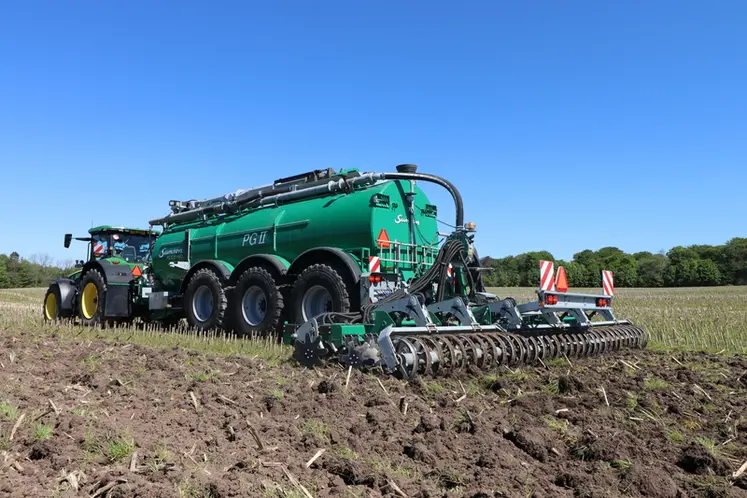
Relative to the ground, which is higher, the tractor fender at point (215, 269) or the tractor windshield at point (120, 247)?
the tractor windshield at point (120, 247)

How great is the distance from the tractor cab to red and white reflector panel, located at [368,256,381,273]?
769cm

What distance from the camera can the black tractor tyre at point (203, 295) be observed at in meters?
10.5

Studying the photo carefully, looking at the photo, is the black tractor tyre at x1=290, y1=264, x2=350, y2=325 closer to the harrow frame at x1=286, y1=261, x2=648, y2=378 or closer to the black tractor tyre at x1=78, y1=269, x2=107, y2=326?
the harrow frame at x1=286, y1=261, x2=648, y2=378

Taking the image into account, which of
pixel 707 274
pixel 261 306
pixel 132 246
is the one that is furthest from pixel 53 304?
pixel 707 274

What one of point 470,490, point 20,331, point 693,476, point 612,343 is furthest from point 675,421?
point 20,331

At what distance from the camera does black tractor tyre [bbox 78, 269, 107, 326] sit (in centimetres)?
1295

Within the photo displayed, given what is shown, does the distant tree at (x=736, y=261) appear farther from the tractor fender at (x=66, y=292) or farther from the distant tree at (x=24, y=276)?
the distant tree at (x=24, y=276)

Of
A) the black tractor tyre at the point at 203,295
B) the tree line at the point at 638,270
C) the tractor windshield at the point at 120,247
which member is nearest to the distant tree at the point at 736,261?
the tree line at the point at 638,270

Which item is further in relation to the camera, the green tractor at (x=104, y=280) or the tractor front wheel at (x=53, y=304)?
the tractor front wheel at (x=53, y=304)

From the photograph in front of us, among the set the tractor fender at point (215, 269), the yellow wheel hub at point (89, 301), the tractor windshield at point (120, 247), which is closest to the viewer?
the tractor fender at point (215, 269)

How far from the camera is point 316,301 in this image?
360 inches

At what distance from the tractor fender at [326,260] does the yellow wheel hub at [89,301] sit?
657 centimetres

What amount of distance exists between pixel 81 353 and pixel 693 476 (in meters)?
6.82

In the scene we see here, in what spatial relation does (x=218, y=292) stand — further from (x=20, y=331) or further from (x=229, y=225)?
(x=20, y=331)
